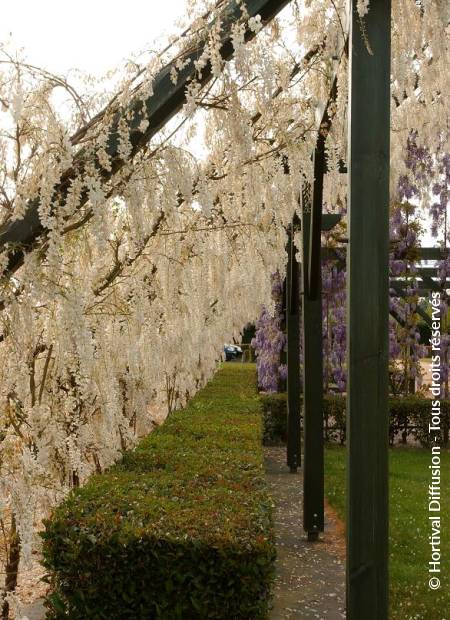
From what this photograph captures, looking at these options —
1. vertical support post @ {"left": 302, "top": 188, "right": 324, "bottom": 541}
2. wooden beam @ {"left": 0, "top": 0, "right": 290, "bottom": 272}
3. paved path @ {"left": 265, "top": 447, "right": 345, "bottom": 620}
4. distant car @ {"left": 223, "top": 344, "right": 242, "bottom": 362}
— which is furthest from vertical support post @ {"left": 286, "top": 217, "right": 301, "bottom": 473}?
distant car @ {"left": 223, "top": 344, "right": 242, "bottom": 362}

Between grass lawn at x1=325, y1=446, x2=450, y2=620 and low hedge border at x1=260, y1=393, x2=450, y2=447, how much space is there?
461mm

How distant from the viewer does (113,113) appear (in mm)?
2100

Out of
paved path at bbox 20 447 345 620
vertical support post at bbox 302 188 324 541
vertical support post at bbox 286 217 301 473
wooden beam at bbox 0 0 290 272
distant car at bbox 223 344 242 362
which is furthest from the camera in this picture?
distant car at bbox 223 344 242 362

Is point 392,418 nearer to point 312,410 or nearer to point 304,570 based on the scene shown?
point 312,410

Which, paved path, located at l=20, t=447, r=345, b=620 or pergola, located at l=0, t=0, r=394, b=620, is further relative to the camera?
paved path, located at l=20, t=447, r=345, b=620

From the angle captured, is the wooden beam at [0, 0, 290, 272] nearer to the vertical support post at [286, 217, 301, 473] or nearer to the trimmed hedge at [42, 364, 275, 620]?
the trimmed hedge at [42, 364, 275, 620]

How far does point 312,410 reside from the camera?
227 inches

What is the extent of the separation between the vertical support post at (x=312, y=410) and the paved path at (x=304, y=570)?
22 cm

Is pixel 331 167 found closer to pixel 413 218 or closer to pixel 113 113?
pixel 113 113

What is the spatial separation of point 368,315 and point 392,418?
848 cm

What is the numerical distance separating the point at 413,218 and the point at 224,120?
31.7 ft

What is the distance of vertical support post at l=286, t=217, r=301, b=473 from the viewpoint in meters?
8.23

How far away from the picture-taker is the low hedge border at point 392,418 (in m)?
10.3

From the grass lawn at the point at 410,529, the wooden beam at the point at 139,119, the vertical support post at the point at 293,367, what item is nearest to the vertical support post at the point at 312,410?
the grass lawn at the point at 410,529
